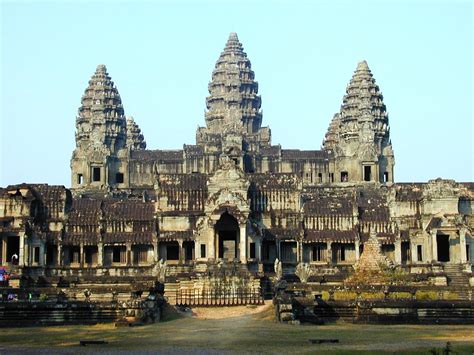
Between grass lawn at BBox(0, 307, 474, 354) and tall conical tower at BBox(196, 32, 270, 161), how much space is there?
93852 millimetres

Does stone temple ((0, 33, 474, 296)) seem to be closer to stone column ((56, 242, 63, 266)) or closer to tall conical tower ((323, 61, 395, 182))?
stone column ((56, 242, 63, 266))

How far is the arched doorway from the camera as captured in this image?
8056cm

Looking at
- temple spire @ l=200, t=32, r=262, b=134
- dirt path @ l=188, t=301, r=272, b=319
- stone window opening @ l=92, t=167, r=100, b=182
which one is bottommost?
dirt path @ l=188, t=301, r=272, b=319

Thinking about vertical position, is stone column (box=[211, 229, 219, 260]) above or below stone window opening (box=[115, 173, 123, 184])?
below

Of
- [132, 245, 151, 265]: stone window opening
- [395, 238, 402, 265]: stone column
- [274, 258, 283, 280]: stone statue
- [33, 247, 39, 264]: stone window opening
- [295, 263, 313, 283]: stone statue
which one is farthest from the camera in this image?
[132, 245, 151, 265]: stone window opening

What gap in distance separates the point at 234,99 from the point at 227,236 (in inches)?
2614

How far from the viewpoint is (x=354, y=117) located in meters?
131

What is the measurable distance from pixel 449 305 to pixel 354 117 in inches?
3390

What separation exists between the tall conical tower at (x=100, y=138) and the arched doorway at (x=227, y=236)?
4096 cm

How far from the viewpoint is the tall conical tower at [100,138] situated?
5002 inches

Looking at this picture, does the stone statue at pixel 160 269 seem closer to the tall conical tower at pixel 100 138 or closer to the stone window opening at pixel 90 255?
the stone window opening at pixel 90 255

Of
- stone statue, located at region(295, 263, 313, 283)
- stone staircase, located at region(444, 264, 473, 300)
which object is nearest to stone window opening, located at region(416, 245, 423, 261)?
stone staircase, located at region(444, 264, 473, 300)

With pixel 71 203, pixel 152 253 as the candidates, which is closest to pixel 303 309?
pixel 152 253

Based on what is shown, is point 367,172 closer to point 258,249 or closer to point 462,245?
point 462,245
